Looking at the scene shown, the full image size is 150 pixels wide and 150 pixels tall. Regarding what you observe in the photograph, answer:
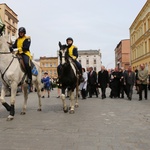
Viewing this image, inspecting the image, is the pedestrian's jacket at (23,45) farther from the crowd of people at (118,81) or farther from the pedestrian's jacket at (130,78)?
the pedestrian's jacket at (130,78)

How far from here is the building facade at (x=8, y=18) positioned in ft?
177

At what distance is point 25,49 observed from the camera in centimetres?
899

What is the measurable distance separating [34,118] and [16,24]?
191ft

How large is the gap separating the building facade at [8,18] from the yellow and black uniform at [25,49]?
153 feet

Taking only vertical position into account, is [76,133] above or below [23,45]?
below

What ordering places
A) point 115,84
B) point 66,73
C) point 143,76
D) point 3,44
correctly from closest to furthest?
point 3,44
point 66,73
point 143,76
point 115,84

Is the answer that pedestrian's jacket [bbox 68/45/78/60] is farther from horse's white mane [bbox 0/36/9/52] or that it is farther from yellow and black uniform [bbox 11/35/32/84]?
horse's white mane [bbox 0/36/9/52]

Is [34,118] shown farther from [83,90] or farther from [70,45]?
[83,90]

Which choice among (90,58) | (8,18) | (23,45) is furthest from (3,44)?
(90,58)

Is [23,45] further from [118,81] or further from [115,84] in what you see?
[118,81]

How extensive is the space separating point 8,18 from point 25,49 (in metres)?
51.2

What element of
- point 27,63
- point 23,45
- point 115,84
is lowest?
point 115,84

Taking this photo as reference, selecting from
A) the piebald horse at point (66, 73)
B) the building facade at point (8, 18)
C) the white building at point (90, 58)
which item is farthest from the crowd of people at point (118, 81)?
the white building at point (90, 58)

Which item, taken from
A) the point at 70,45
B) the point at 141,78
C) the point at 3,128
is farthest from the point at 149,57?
the point at 3,128
